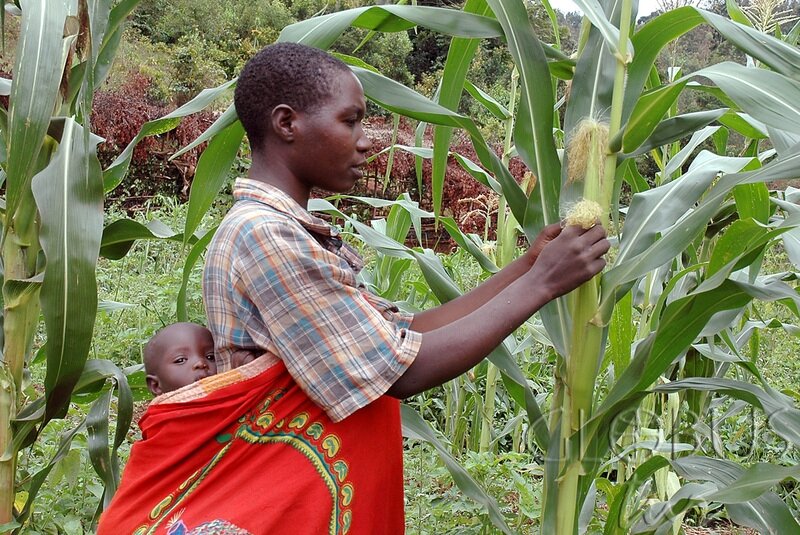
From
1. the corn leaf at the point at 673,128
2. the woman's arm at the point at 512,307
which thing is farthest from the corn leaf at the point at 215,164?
the corn leaf at the point at 673,128

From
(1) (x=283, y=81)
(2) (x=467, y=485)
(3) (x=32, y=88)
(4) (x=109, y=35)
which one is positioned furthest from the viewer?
(4) (x=109, y=35)

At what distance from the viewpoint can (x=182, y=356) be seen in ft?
5.10

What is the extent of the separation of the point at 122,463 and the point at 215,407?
1735mm

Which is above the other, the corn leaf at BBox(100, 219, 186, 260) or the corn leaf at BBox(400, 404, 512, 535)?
the corn leaf at BBox(100, 219, 186, 260)

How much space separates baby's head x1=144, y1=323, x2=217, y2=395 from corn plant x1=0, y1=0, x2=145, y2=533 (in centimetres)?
15

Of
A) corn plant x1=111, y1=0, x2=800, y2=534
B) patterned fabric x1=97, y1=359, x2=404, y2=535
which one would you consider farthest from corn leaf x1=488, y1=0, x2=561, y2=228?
patterned fabric x1=97, y1=359, x2=404, y2=535

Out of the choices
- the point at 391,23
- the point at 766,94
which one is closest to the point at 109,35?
the point at 391,23

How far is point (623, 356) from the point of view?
1.85m

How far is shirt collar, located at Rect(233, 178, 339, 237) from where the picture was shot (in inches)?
55.3

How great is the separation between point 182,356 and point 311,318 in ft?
1.25

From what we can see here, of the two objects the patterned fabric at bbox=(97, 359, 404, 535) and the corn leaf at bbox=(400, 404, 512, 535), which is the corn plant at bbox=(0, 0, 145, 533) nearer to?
the patterned fabric at bbox=(97, 359, 404, 535)

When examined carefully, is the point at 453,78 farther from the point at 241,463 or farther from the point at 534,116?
the point at 241,463

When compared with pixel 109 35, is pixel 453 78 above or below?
below

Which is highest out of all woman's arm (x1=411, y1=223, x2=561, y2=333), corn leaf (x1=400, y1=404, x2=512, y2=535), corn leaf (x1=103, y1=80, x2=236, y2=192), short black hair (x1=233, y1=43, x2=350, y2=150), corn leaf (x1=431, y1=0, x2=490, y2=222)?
corn leaf (x1=103, y1=80, x2=236, y2=192)
